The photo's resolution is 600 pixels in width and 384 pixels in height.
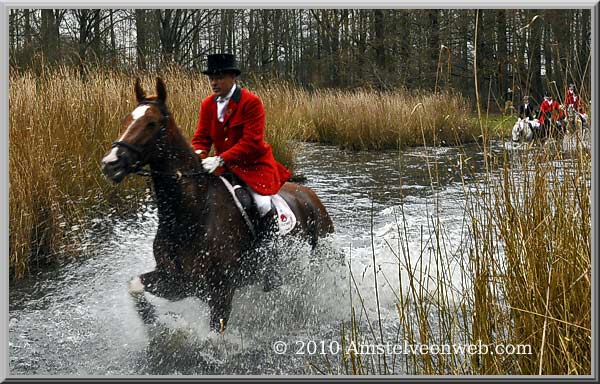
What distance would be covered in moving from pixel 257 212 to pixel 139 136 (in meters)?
1.15

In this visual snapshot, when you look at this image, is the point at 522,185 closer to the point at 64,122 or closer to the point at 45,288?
the point at 45,288

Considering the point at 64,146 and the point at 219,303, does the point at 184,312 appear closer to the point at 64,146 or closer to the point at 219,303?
the point at 219,303

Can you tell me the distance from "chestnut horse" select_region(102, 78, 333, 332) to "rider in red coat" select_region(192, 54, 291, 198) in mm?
215

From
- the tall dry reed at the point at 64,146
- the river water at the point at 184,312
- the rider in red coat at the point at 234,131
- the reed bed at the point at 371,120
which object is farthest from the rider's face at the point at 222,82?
the reed bed at the point at 371,120

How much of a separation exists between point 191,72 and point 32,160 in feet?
4.53

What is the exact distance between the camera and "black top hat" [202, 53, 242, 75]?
145 inches

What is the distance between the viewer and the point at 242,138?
155 inches

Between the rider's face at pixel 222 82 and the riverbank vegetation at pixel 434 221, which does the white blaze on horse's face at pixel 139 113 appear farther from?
the riverbank vegetation at pixel 434 221

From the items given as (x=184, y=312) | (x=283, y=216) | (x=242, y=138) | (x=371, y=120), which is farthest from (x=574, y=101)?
(x=371, y=120)

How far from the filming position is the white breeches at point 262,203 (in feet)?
13.5

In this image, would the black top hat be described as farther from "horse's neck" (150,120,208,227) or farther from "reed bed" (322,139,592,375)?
"reed bed" (322,139,592,375)

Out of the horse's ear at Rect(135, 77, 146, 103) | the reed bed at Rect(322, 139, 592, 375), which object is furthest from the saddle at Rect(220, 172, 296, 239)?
the reed bed at Rect(322, 139, 592, 375)

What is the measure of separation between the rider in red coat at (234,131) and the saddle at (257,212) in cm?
6

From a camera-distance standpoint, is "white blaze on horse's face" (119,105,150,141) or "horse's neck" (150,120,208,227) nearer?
"white blaze on horse's face" (119,105,150,141)
